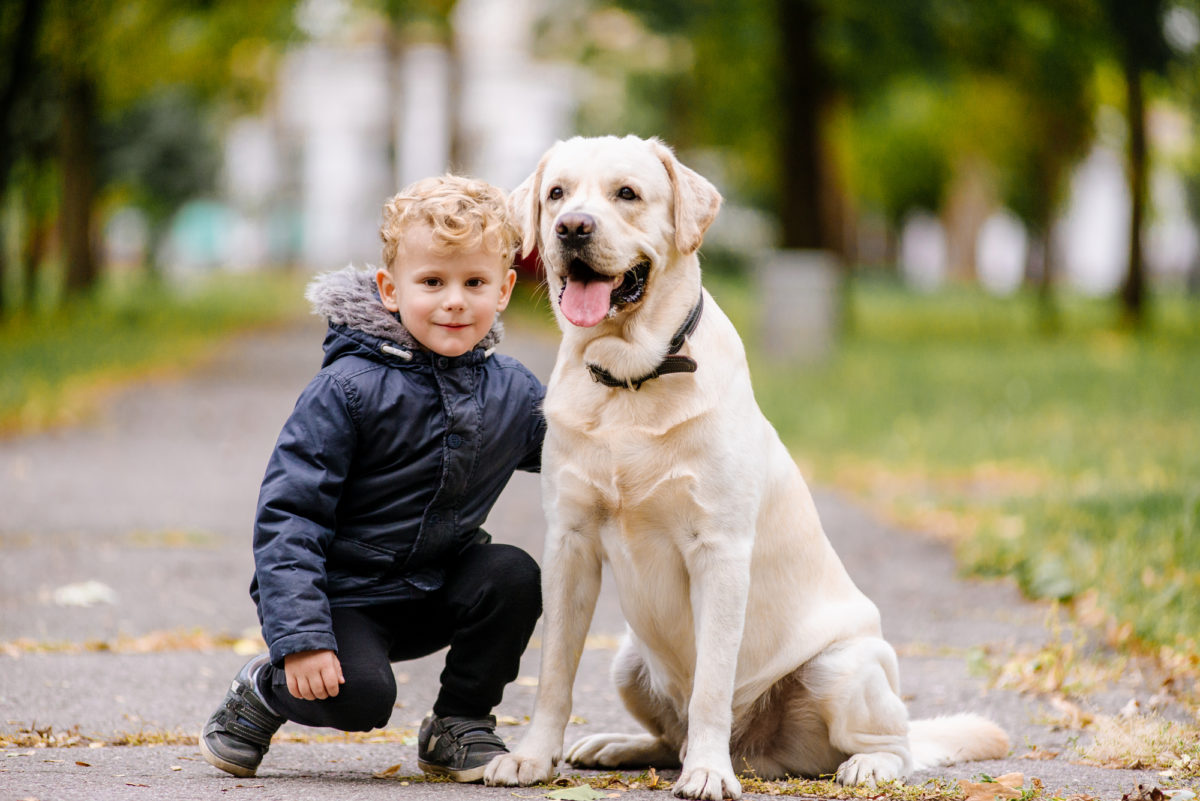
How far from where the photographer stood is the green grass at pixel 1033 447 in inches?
242

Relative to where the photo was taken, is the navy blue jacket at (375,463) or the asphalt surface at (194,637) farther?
the asphalt surface at (194,637)

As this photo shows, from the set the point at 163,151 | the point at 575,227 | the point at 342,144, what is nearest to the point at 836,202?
the point at 163,151

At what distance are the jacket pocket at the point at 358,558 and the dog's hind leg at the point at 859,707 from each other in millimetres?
1169

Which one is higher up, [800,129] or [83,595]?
[800,129]

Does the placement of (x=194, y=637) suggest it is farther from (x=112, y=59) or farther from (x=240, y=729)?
(x=112, y=59)

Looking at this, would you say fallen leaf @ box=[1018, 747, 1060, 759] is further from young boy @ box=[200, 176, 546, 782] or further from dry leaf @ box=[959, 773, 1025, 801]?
young boy @ box=[200, 176, 546, 782]

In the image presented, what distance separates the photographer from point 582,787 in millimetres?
3486

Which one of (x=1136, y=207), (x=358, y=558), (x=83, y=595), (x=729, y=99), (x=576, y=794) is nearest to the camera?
(x=576, y=794)

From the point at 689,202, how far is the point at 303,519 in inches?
51.8

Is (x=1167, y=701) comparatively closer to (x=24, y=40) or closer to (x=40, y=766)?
(x=40, y=766)

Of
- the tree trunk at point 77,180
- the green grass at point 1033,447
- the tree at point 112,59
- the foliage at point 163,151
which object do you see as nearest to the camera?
the green grass at point 1033,447

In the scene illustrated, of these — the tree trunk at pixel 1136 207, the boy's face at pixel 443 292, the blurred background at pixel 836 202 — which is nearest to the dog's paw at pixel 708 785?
the boy's face at pixel 443 292

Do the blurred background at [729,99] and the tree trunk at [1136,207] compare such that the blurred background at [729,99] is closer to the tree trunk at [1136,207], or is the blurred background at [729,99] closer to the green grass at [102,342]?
the tree trunk at [1136,207]

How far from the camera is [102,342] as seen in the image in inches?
628
